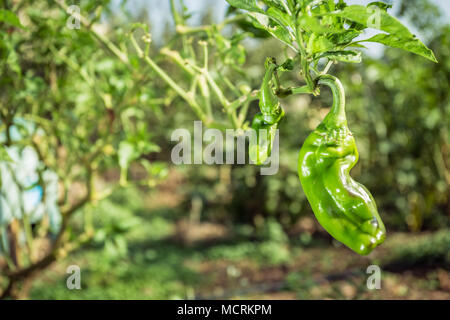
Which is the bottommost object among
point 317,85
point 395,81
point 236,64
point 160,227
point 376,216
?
point 160,227

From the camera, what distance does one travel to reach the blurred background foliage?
4.08 feet

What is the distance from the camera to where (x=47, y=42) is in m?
0.99

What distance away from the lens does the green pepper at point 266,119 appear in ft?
1.43

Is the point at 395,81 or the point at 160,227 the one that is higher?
the point at 395,81

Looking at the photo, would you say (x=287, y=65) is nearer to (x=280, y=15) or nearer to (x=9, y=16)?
(x=280, y=15)

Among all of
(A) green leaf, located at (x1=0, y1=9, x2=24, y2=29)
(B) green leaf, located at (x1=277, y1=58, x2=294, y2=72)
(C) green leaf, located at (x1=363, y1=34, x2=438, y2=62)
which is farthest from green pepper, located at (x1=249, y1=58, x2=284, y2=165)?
(A) green leaf, located at (x1=0, y1=9, x2=24, y2=29)

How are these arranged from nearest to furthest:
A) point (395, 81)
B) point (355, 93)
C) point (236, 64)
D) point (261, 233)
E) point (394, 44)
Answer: point (394, 44), point (236, 64), point (395, 81), point (355, 93), point (261, 233)

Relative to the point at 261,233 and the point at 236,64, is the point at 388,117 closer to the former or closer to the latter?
the point at 261,233

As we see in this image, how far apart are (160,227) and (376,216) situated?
11.0 ft

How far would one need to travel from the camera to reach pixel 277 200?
10.1 feet

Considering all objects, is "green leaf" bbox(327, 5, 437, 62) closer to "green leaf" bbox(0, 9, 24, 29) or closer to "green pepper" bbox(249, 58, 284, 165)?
"green pepper" bbox(249, 58, 284, 165)

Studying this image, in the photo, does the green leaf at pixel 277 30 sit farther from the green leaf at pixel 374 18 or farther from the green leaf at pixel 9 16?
the green leaf at pixel 9 16

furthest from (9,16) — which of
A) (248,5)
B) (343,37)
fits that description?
(343,37)
